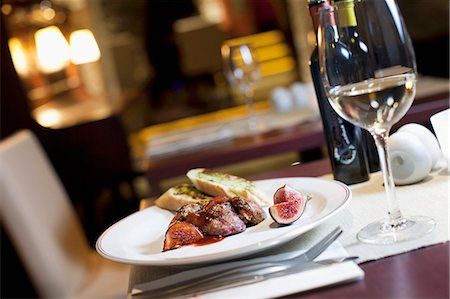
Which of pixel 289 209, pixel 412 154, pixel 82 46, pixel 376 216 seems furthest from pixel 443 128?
pixel 82 46

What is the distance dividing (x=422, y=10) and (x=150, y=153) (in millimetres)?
4163

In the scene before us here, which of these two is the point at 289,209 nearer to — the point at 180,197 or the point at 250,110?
the point at 180,197

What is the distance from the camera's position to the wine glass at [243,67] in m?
2.58

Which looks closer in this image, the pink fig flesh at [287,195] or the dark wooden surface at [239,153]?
the pink fig flesh at [287,195]

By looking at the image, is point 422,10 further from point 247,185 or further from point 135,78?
point 247,185

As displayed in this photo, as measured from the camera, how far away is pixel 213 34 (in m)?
8.92

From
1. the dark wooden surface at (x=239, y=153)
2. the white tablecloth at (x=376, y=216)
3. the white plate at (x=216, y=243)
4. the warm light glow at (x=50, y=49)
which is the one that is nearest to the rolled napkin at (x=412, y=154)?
the white tablecloth at (x=376, y=216)

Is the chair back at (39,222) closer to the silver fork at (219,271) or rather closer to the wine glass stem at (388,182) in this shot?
the silver fork at (219,271)

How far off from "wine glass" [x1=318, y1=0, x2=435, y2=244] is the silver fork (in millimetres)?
93

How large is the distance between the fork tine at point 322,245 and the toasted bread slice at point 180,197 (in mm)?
268

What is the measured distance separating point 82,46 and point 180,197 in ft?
23.0

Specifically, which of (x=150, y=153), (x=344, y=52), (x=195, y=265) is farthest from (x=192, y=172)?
(x=150, y=153)

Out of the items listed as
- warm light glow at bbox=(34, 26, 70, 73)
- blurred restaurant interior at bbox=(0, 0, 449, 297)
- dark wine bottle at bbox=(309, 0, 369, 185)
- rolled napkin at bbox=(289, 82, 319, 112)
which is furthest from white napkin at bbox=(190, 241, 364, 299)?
warm light glow at bbox=(34, 26, 70, 73)

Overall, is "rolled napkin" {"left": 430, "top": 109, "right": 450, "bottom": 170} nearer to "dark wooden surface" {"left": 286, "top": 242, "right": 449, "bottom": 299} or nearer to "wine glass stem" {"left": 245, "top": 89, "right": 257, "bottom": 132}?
"dark wooden surface" {"left": 286, "top": 242, "right": 449, "bottom": 299}
